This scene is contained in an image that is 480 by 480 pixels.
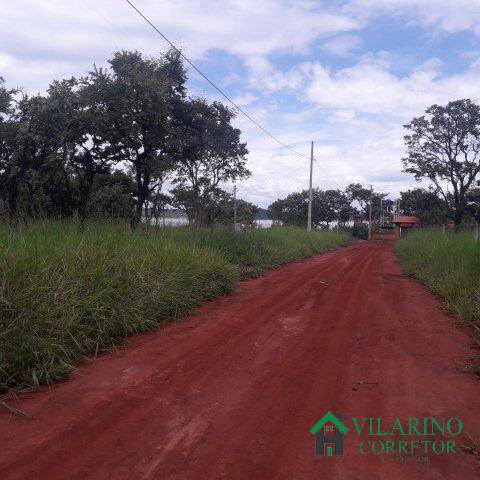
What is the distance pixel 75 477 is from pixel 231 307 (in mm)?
5446

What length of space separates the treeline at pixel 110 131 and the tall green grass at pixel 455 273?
20.7 feet

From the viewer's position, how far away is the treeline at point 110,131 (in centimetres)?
1373

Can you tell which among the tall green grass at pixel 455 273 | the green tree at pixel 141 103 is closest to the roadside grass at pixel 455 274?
the tall green grass at pixel 455 273

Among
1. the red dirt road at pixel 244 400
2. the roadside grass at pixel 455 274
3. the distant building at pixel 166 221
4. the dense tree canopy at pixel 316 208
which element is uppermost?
the dense tree canopy at pixel 316 208

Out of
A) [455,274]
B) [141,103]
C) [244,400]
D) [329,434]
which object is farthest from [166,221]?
[329,434]

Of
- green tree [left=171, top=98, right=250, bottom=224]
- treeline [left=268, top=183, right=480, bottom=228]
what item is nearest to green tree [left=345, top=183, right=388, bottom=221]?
treeline [left=268, top=183, right=480, bottom=228]

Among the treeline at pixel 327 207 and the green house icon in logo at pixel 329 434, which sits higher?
the treeline at pixel 327 207

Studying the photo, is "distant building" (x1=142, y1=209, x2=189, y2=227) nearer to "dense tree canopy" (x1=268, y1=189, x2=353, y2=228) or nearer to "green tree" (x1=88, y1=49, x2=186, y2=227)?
"green tree" (x1=88, y1=49, x2=186, y2=227)

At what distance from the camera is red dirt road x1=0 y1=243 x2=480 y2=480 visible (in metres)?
3.04

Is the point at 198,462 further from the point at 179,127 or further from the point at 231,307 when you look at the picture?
the point at 179,127

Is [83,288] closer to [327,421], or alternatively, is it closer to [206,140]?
[327,421]

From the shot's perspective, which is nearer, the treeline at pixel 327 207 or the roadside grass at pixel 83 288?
the roadside grass at pixel 83 288

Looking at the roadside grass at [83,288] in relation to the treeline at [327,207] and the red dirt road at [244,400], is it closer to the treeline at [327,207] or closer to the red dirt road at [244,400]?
the red dirt road at [244,400]

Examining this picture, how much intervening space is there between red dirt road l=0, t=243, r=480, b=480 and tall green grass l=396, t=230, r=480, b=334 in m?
0.54
